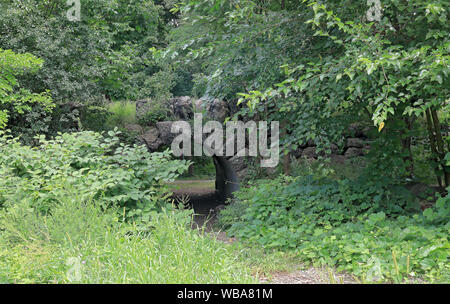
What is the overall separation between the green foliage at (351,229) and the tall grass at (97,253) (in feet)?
3.07

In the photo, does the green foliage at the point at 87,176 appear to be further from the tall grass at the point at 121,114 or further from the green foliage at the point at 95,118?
the tall grass at the point at 121,114

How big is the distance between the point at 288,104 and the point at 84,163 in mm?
2767

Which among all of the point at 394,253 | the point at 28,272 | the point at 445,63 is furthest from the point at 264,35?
the point at 28,272

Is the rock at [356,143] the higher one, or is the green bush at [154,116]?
the green bush at [154,116]

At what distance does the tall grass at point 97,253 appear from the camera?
2920 millimetres

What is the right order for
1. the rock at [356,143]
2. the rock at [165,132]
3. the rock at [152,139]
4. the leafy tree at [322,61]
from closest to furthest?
the leafy tree at [322,61] → the rock at [356,143] → the rock at [152,139] → the rock at [165,132]

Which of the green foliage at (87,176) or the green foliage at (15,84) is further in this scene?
the green foliage at (15,84)

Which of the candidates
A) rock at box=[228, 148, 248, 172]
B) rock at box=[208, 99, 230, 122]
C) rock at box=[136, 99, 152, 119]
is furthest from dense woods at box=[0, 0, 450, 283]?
rock at box=[136, 99, 152, 119]

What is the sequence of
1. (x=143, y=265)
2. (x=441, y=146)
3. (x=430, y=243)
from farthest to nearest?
(x=441, y=146) → (x=430, y=243) → (x=143, y=265)

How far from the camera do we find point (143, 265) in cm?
297

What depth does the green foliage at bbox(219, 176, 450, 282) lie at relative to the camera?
3.25m

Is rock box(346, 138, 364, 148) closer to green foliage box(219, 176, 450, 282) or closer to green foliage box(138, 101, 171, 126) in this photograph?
green foliage box(219, 176, 450, 282)

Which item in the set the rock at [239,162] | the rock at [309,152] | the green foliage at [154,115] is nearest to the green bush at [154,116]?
the green foliage at [154,115]
